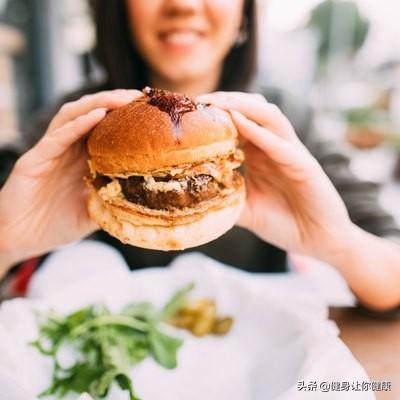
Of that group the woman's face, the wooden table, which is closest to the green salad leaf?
the wooden table

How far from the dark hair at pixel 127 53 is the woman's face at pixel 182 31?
101 millimetres

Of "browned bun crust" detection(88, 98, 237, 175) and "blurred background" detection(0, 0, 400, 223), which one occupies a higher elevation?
"browned bun crust" detection(88, 98, 237, 175)

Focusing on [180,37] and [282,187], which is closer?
[282,187]

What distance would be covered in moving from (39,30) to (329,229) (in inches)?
217

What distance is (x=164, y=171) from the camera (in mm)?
1061

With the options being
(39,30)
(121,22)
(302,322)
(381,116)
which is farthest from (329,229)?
(381,116)

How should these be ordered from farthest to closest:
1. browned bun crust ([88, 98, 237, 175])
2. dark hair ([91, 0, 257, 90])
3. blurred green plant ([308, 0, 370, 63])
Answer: blurred green plant ([308, 0, 370, 63]), dark hair ([91, 0, 257, 90]), browned bun crust ([88, 98, 237, 175])

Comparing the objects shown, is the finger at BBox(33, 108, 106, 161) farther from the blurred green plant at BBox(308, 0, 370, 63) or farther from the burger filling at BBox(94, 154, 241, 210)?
the blurred green plant at BBox(308, 0, 370, 63)

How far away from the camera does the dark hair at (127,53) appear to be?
1.85 m

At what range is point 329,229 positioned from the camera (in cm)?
129

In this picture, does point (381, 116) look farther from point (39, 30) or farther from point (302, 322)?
point (302, 322)

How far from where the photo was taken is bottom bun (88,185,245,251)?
3.53 ft

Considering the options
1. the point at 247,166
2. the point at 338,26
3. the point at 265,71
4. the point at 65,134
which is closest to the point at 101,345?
the point at 65,134

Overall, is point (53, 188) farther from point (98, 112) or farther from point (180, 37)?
point (180, 37)
